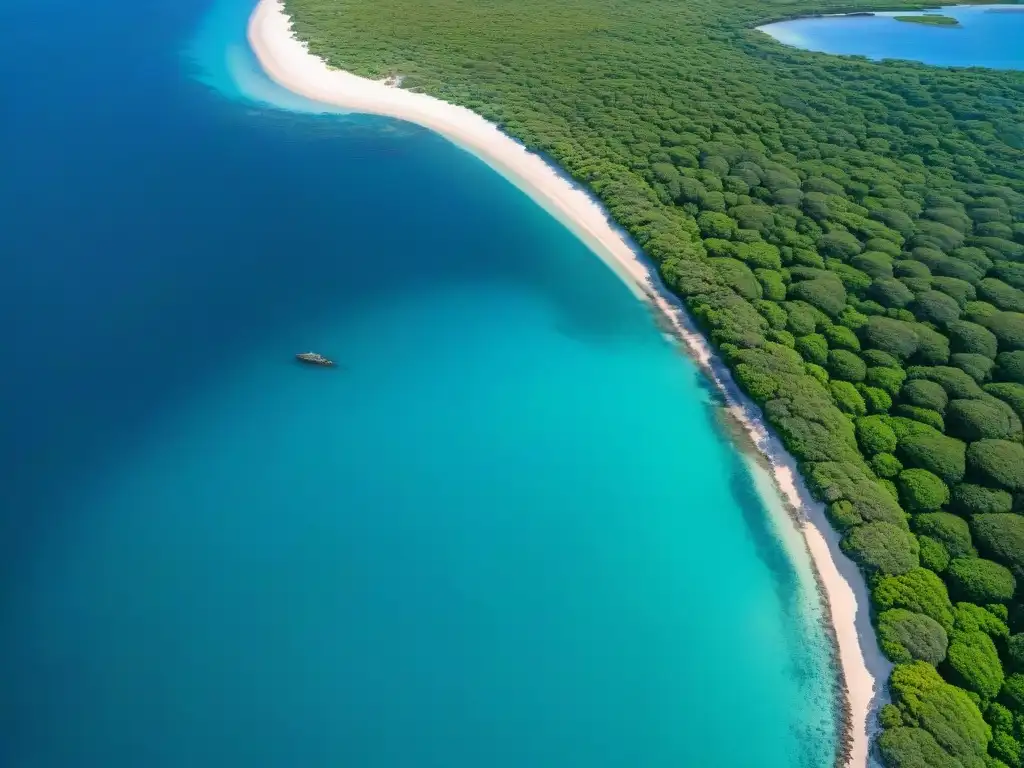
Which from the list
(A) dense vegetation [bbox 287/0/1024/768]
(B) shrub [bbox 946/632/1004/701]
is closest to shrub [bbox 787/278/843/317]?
(A) dense vegetation [bbox 287/0/1024/768]

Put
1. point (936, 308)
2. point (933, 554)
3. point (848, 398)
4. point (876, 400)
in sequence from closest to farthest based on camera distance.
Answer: point (933, 554)
point (876, 400)
point (848, 398)
point (936, 308)

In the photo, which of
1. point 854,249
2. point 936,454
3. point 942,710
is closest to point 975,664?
point 942,710

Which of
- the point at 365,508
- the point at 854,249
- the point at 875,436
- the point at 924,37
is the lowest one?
the point at 365,508

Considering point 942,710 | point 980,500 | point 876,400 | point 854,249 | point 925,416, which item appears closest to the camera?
point 942,710

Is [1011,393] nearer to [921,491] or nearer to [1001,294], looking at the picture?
[1001,294]

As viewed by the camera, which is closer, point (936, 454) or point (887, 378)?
point (936, 454)

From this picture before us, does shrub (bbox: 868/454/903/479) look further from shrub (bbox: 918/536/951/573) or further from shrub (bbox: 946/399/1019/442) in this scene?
shrub (bbox: 946/399/1019/442)

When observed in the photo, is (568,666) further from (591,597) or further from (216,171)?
(216,171)

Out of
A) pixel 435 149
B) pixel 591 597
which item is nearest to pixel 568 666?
pixel 591 597
